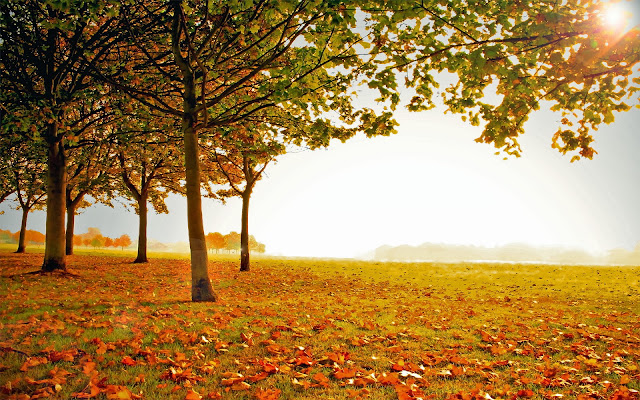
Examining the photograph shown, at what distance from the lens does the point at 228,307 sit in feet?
30.6

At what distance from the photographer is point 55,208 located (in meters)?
15.6

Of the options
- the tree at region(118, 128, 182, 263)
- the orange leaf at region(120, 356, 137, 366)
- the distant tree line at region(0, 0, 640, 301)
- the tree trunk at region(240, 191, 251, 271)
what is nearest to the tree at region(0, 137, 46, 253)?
the distant tree line at region(0, 0, 640, 301)

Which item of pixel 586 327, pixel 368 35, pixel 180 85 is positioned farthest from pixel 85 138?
pixel 586 327

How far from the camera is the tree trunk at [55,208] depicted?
613 inches

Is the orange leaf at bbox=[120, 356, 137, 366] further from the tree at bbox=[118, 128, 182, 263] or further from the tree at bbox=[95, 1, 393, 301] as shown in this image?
the tree at bbox=[118, 128, 182, 263]

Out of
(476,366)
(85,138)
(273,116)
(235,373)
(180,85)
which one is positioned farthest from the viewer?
(85,138)

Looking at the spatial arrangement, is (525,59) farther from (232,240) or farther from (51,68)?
(232,240)

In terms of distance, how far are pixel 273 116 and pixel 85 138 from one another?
39.0 feet

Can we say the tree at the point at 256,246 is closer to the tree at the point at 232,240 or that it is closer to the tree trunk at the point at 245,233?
the tree at the point at 232,240

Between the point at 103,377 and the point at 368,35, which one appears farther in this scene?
the point at 368,35

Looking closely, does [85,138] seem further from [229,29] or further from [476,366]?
[476,366]

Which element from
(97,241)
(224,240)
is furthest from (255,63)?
(97,241)

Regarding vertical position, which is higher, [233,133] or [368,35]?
[368,35]

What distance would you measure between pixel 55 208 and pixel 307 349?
1496 centimetres
